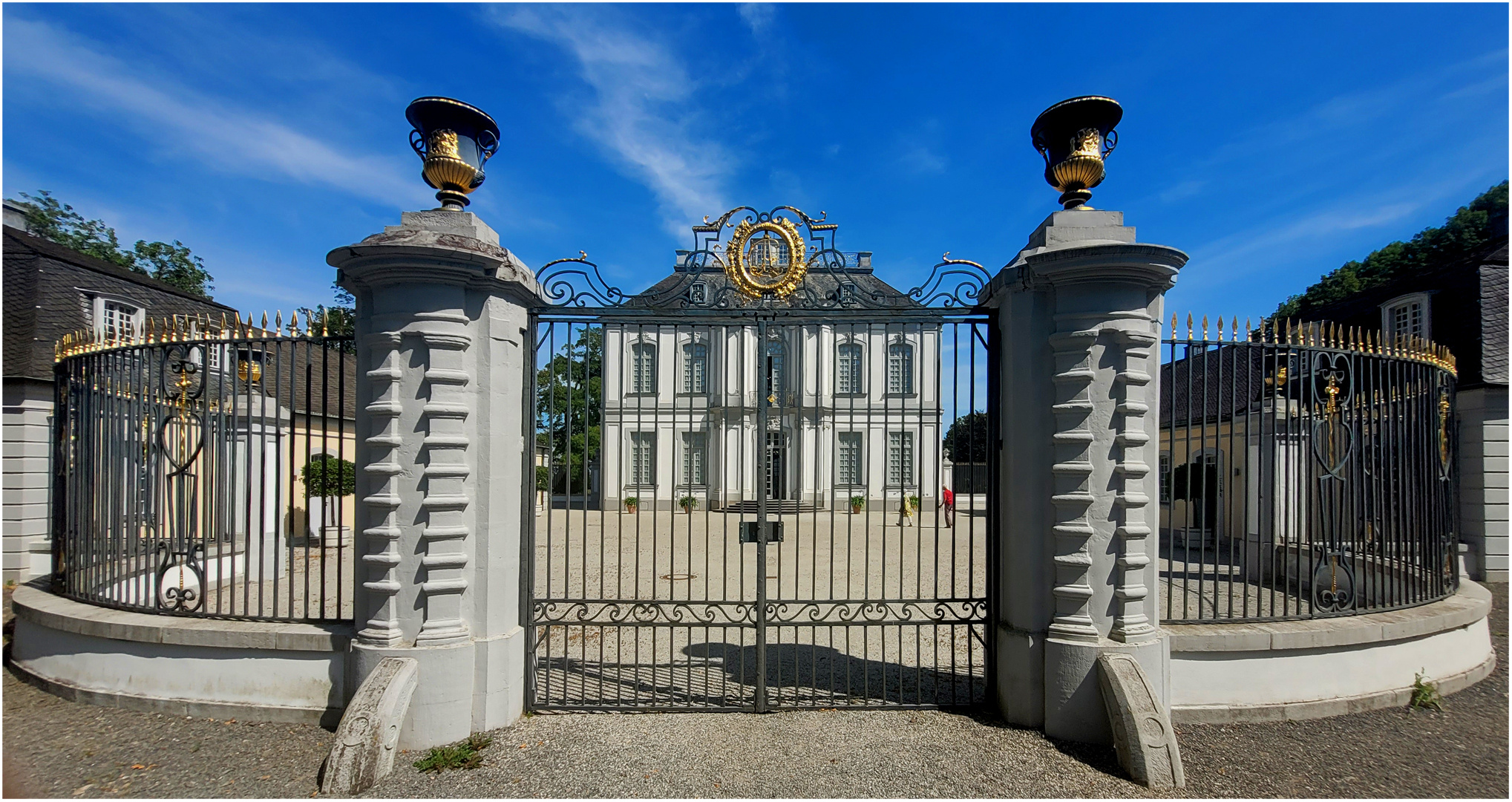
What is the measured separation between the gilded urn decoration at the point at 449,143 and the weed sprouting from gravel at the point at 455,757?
3949 mm

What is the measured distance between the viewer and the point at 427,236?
4863 mm

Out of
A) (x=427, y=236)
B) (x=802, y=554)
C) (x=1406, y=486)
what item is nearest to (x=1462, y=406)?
(x=1406, y=486)

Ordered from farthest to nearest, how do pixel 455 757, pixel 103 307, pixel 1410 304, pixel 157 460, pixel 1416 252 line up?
1. pixel 1416 252
2. pixel 1410 304
3. pixel 103 307
4. pixel 157 460
5. pixel 455 757

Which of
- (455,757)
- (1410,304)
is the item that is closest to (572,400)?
(455,757)

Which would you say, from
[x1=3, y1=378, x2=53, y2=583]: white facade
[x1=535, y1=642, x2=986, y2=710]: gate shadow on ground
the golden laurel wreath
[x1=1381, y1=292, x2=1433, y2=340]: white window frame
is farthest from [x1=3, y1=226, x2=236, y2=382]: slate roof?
[x1=1381, y1=292, x2=1433, y2=340]: white window frame

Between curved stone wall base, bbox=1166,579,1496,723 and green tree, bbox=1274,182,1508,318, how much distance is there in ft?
80.1

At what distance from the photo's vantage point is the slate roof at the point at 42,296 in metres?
11.1

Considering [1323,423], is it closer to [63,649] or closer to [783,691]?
[783,691]

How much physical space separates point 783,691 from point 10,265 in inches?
591

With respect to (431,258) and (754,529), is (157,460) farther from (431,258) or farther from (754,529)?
(754,529)

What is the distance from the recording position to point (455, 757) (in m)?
4.61

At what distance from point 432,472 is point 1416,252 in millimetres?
35294

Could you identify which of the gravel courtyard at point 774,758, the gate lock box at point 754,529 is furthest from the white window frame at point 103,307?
the gate lock box at point 754,529

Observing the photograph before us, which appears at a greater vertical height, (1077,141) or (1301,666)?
(1077,141)
